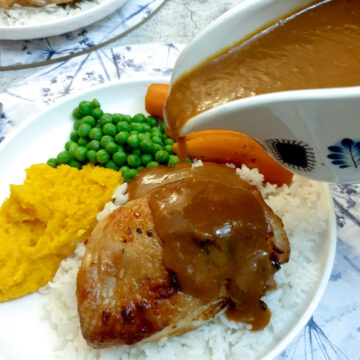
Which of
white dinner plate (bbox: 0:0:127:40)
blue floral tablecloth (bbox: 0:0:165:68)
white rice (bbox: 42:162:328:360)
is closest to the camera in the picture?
white rice (bbox: 42:162:328:360)

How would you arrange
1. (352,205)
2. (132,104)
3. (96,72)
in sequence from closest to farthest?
(352,205) → (132,104) → (96,72)

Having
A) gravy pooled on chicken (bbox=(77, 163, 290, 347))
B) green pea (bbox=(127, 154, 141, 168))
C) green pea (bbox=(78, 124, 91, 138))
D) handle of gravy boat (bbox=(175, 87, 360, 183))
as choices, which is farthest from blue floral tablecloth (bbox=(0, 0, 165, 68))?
handle of gravy boat (bbox=(175, 87, 360, 183))

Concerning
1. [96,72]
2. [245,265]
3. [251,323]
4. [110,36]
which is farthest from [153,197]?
[110,36]

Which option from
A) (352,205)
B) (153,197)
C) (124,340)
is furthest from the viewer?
(352,205)

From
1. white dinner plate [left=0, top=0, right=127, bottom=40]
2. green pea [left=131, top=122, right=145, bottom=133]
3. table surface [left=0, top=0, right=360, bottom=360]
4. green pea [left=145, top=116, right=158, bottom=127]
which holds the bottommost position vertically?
table surface [left=0, top=0, right=360, bottom=360]

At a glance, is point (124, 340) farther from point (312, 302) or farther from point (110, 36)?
point (110, 36)

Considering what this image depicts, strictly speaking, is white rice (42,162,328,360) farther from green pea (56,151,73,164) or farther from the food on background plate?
the food on background plate

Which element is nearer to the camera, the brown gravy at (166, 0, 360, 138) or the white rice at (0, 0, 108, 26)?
the brown gravy at (166, 0, 360, 138)
